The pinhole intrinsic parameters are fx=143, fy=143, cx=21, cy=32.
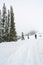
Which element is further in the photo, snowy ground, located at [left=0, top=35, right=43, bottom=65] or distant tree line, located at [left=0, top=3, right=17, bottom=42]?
distant tree line, located at [left=0, top=3, right=17, bottom=42]

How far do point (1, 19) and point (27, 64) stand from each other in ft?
95.1

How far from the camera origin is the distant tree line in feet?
114

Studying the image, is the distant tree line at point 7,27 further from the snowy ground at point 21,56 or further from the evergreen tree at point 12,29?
the snowy ground at point 21,56

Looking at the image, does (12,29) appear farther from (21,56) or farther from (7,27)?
(21,56)

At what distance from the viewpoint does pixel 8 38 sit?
3512 centimetres

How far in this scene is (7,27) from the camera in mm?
36062

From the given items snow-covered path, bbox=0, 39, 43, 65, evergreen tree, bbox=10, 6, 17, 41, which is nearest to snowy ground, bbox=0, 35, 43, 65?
snow-covered path, bbox=0, 39, 43, 65

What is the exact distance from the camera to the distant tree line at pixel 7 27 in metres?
34.8

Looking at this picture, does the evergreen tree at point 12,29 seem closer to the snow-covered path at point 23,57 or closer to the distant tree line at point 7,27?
the distant tree line at point 7,27

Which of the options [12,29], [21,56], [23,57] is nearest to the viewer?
[23,57]

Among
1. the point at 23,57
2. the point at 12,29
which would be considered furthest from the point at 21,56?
the point at 12,29

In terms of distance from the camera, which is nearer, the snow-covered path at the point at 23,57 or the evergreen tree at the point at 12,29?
the snow-covered path at the point at 23,57

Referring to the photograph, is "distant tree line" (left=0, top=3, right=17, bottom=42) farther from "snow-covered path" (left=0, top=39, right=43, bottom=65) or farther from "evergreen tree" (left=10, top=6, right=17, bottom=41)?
"snow-covered path" (left=0, top=39, right=43, bottom=65)

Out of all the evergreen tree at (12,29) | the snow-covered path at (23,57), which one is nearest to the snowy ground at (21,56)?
the snow-covered path at (23,57)
